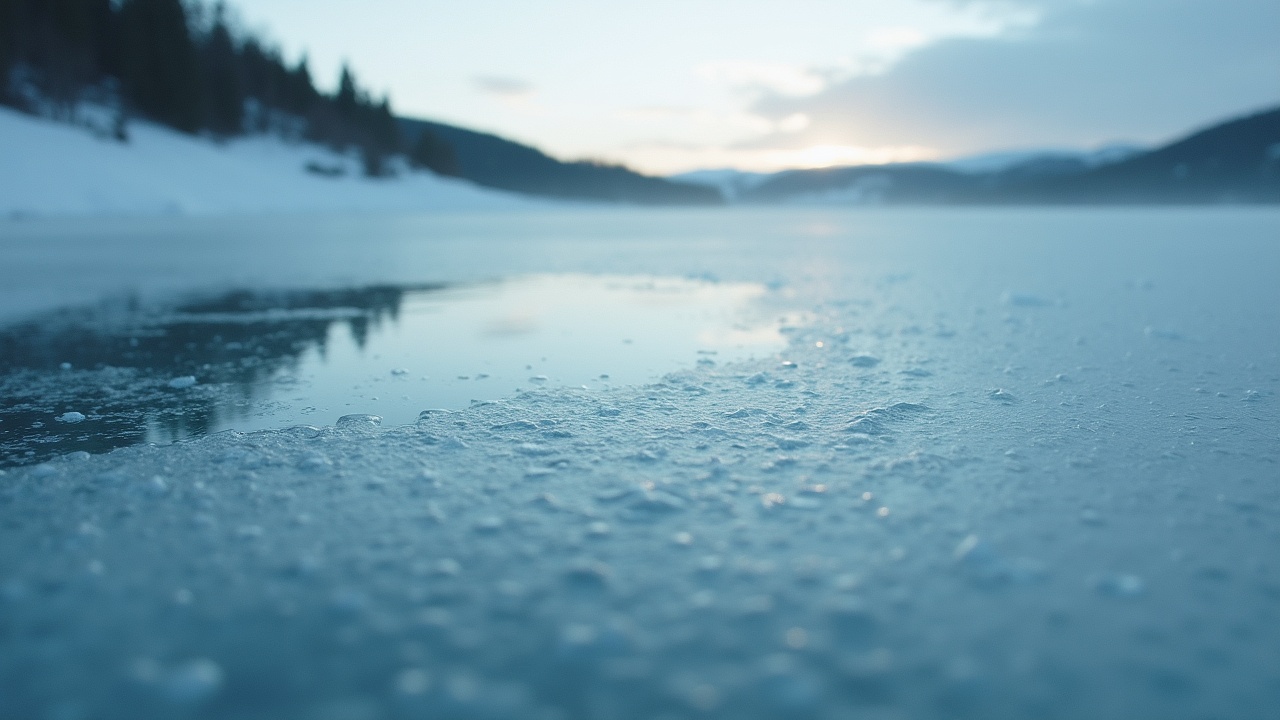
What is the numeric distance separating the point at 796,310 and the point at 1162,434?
3978 millimetres

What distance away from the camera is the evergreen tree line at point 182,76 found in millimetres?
34031

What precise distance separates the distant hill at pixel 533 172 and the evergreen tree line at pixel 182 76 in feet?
118

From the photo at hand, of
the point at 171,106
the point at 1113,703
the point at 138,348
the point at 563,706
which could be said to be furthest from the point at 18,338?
the point at 171,106

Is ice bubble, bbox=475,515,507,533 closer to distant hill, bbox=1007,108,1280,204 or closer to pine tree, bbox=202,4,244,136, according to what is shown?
pine tree, bbox=202,4,244,136

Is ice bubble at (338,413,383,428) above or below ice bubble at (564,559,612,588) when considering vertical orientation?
above

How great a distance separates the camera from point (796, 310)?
6891mm

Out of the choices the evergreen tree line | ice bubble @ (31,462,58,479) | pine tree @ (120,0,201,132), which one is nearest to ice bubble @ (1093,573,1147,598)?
ice bubble @ (31,462,58,479)

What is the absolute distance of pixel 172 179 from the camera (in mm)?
30984

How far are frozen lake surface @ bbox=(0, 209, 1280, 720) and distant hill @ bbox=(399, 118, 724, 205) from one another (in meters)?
94.1

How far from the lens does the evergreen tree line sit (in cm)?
3403

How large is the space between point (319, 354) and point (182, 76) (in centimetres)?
4678

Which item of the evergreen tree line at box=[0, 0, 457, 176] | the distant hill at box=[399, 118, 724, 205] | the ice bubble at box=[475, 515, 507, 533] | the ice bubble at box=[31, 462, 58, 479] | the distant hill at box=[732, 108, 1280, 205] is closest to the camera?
the ice bubble at box=[475, 515, 507, 533]

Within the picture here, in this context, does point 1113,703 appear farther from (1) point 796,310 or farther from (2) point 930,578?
(1) point 796,310

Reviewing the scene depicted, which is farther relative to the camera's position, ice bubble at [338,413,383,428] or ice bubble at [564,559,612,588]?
ice bubble at [338,413,383,428]
